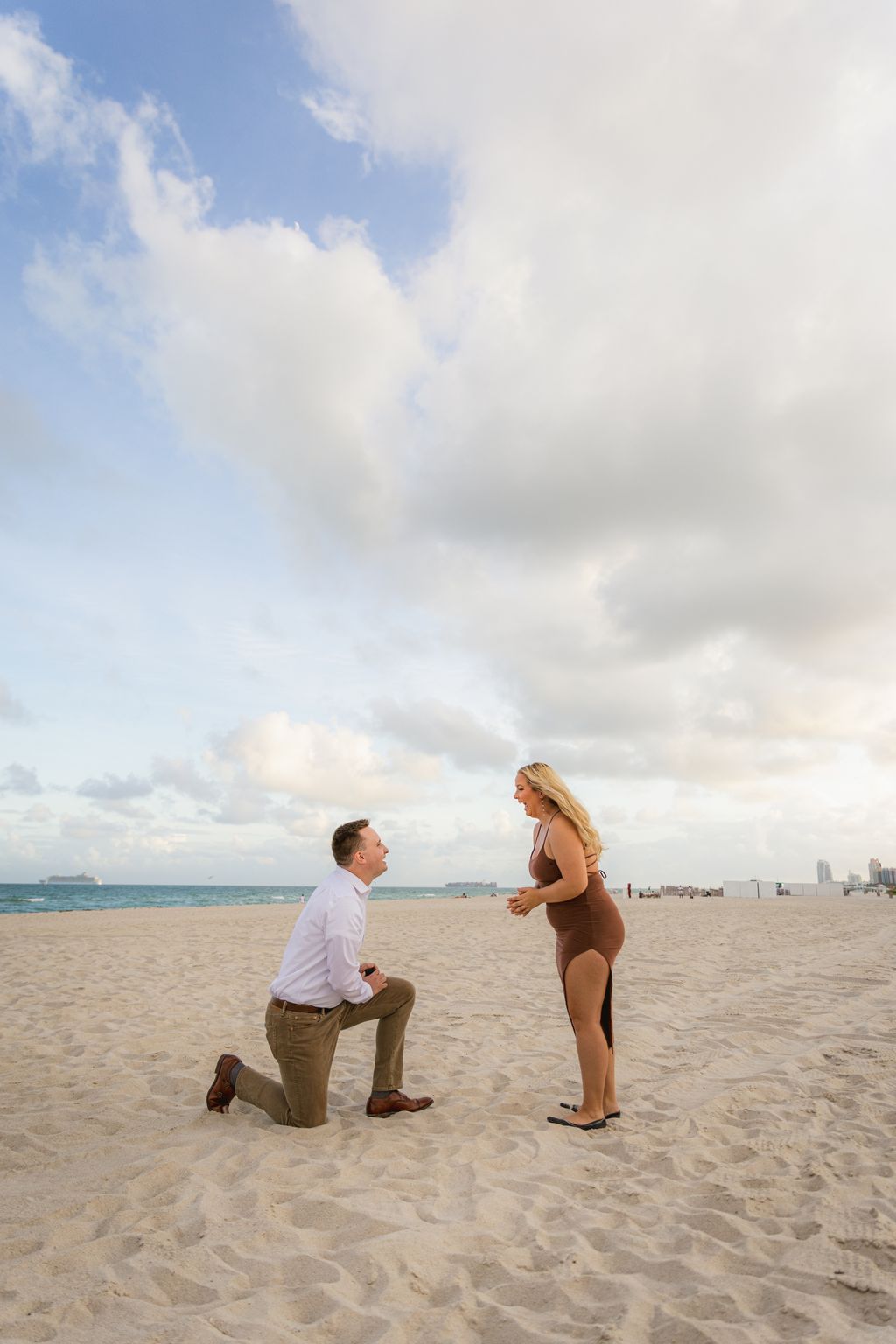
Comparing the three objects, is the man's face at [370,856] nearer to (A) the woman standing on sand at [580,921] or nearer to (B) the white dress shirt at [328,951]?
(B) the white dress shirt at [328,951]

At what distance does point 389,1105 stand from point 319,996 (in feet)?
2.86

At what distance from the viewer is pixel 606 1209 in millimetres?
3273

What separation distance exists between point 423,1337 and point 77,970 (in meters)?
10.4

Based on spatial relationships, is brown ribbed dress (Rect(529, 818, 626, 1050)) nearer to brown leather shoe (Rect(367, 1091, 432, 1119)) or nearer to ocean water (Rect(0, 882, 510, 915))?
brown leather shoe (Rect(367, 1091, 432, 1119))

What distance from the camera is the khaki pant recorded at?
4.20m

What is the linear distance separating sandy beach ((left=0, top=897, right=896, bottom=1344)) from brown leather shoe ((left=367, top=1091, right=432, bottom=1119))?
0.13 metres

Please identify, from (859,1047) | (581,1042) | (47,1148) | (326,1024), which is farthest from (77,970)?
(859,1047)

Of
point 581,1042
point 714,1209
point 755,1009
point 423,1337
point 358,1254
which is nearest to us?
point 423,1337

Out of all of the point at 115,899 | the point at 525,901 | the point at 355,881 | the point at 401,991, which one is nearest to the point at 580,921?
the point at 525,901

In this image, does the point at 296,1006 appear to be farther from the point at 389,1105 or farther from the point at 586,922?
the point at 586,922

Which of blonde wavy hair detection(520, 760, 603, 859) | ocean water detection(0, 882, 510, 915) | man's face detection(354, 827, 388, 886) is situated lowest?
ocean water detection(0, 882, 510, 915)

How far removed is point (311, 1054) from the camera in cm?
422

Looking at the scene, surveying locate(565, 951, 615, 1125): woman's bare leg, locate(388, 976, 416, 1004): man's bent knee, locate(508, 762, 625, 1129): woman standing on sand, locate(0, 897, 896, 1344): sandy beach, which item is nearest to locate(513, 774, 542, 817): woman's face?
locate(508, 762, 625, 1129): woman standing on sand

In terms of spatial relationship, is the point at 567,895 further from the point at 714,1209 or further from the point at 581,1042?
the point at 714,1209
